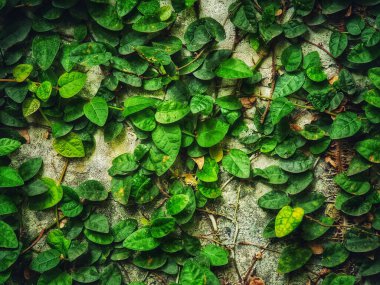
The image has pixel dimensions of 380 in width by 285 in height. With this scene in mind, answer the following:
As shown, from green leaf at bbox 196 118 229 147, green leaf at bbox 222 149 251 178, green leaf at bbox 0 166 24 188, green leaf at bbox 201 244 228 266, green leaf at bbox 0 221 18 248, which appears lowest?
green leaf at bbox 201 244 228 266

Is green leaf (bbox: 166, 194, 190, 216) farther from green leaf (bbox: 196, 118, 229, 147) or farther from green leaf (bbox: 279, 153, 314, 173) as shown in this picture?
green leaf (bbox: 279, 153, 314, 173)

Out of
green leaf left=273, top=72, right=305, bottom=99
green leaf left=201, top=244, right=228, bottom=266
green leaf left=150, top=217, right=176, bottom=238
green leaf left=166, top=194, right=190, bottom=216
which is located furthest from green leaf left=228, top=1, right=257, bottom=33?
green leaf left=201, top=244, right=228, bottom=266

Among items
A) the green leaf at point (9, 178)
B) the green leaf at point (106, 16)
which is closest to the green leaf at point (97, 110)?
the green leaf at point (106, 16)

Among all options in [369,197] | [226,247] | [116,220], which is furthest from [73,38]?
[369,197]

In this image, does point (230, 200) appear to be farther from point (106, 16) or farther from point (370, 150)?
point (106, 16)

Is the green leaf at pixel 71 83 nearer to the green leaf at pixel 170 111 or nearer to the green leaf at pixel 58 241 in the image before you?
the green leaf at pixel 170 111

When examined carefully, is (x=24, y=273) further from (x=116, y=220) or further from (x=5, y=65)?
(x=5, y=65)
